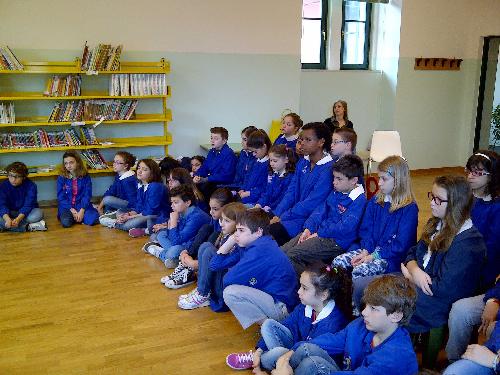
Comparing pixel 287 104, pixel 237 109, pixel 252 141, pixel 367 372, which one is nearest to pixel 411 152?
pixel 287 104

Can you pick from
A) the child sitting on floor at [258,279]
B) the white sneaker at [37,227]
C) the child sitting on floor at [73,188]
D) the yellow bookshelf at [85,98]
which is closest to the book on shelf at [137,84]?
the yellow bookshelf at [85,98]

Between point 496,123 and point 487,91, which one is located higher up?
point 487,91

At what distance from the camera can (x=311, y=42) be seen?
7.19 meters

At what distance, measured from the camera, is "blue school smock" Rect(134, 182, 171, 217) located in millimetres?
4773

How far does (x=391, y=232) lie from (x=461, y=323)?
2.16 ft

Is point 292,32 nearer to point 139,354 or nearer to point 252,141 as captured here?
point 252,141

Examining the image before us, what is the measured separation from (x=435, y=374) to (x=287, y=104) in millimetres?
4814

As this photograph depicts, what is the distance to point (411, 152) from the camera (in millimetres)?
7719

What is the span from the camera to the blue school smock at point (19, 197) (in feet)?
16.3

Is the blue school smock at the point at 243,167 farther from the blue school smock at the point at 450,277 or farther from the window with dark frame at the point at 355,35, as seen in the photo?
the window with dark frame at the point at 355,35

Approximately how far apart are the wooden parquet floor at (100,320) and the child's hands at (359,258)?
74 cm

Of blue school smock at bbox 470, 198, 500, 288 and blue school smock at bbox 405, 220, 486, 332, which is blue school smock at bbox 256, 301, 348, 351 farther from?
blue school smock at bbox 470, 198, 500, 288

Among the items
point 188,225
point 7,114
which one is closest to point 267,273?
point 188,225

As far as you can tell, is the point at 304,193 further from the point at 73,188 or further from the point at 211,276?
the point at 73,188
